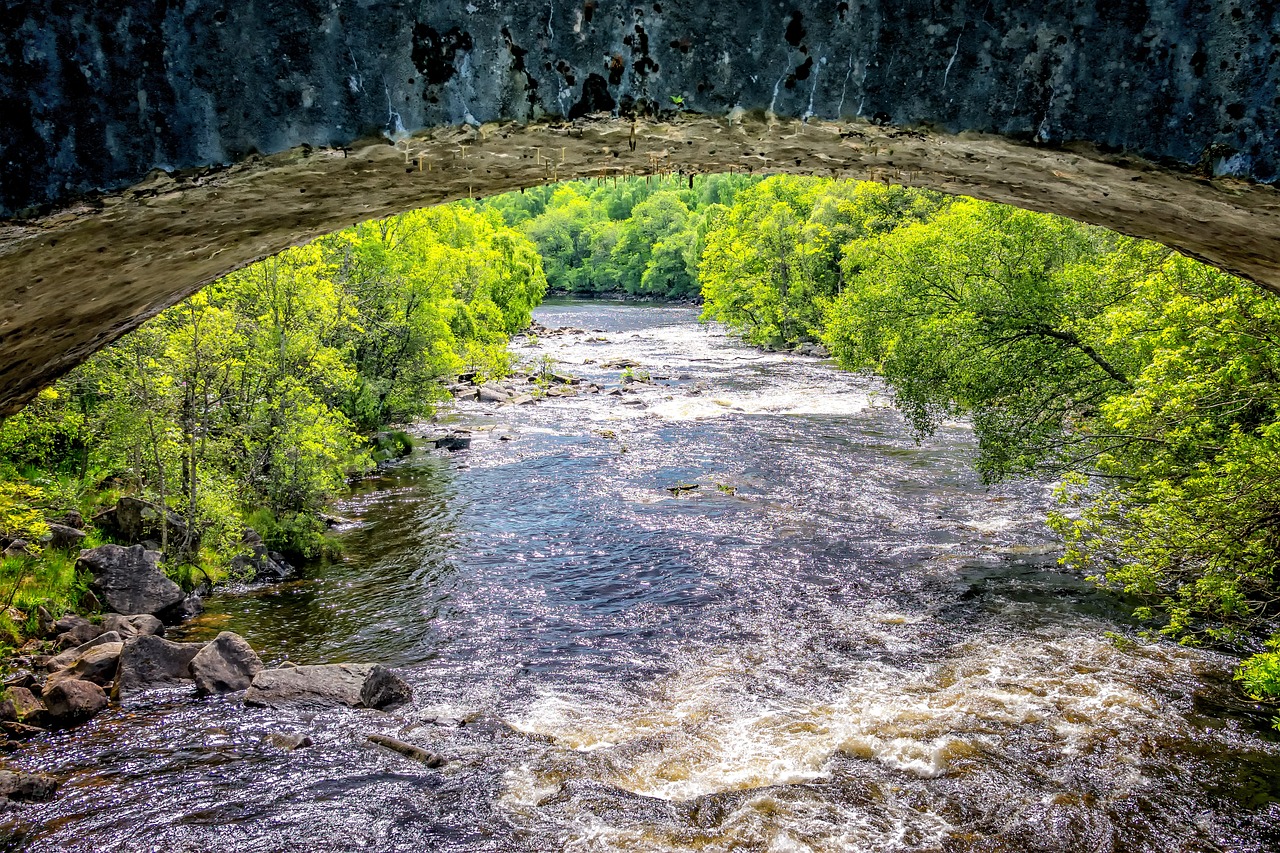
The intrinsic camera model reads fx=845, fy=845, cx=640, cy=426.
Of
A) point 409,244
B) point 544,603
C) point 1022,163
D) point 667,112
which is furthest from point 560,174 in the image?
point 409,244

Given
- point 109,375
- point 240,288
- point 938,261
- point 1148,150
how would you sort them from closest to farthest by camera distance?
point 1148,150 → point 109,375 → point 240,288 → point 938,261

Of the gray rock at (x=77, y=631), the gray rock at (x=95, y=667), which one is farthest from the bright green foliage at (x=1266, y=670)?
the gray rock at (x=77, y=631)

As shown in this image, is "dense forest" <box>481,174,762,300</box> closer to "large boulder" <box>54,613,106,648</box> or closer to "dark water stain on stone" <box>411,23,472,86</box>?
"large boulder" <box>54,613,106,648</box>

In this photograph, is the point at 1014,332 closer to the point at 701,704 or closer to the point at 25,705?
the point at 701,704

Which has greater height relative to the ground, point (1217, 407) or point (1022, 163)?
point (1022, 163)

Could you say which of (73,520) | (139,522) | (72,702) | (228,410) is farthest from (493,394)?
(72,702)

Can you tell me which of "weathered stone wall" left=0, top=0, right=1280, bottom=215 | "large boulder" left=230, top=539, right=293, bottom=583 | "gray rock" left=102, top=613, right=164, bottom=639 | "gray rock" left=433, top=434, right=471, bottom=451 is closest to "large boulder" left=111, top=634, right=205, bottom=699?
"gray rock" left=102, top=613, right=164, bottom=639

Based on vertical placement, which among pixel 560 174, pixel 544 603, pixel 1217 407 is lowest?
pixel 544 603

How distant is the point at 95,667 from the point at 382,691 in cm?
423

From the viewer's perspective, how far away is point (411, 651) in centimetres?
1340

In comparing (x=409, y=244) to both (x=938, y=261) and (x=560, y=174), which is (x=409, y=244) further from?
(x=560, y=174)

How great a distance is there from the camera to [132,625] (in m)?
13.4

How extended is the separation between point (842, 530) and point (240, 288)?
45.3 ft

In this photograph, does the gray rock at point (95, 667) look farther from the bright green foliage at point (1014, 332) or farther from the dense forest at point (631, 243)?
the dense forest at point (631, 243)
